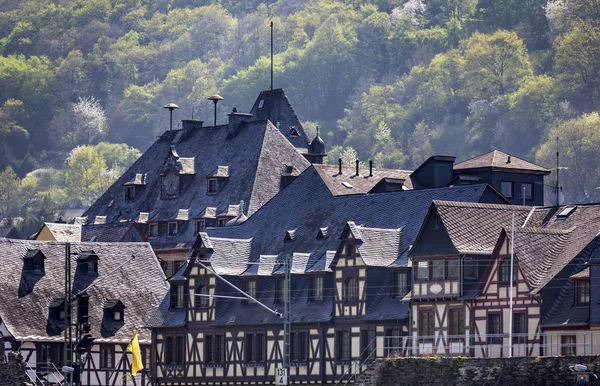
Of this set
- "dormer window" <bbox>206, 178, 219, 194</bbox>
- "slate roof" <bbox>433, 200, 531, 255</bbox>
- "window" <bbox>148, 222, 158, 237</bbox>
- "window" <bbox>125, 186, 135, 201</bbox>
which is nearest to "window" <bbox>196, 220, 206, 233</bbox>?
"dormer window" <bbox>206, 178, 219, 194</bbox>

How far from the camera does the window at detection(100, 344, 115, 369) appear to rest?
388 ft

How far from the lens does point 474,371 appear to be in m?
84.6

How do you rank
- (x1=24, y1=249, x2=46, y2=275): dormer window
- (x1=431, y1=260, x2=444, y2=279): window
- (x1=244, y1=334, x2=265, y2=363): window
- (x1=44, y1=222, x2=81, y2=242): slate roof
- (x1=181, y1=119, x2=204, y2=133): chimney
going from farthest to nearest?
(x1=181, y1=119, x2=204, y2=133): chimney < (x1=44, y1=222, x2=81, y2=242): slate roof < (x1=24, y1=249, x2=46, y2=275): dormer window < (x1=244, y1=334, x2=265, y2=363): window < (x1=431, y1=260, x2=444, y2=279): window

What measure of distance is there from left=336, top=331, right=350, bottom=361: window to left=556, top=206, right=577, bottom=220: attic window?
1190 centimetres

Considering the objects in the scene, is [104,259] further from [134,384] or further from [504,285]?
[504,285]

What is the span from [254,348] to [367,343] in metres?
8.23

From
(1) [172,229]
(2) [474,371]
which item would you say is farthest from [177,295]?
(2) [474,371]

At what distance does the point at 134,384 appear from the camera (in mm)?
116125

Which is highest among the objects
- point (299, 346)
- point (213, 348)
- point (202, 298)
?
point (202, 298)

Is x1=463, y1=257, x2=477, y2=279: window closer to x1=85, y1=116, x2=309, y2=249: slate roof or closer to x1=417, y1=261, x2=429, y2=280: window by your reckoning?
x1=417, y1=261, x2=429, y2=280: window

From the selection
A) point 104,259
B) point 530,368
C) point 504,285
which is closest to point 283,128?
point 104,259

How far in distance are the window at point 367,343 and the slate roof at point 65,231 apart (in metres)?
39.2

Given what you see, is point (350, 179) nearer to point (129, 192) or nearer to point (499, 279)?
point (129, 192)

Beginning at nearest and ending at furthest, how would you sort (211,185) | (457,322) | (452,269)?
(457,322) < (452,269) < (211,185)
